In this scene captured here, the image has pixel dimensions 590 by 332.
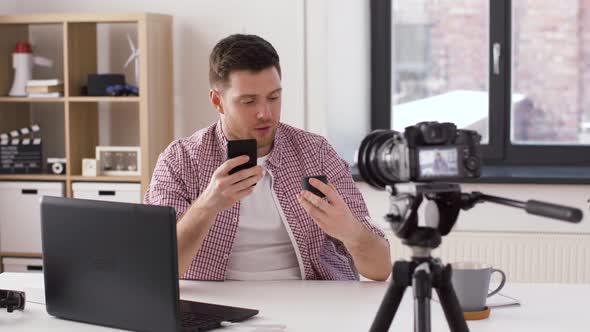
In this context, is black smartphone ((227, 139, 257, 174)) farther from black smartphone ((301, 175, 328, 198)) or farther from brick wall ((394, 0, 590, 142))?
brick wall ((394, 0, 590, 142))

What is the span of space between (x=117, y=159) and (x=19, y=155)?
1.44ft

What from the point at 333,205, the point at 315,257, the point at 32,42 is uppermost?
the point at 32,42

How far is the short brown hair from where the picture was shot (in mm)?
2340

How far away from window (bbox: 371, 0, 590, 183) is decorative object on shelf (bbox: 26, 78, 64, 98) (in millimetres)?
1427

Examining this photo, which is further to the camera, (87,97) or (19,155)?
(19,155)

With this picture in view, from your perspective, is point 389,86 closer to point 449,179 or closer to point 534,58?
point 534,58

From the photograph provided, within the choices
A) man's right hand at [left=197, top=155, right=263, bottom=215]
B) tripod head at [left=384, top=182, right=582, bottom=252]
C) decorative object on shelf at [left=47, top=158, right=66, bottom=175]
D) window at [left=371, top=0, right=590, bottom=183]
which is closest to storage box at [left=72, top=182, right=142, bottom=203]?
decorative object on shelf at [left=47, top=158, right=66, bottom=175]

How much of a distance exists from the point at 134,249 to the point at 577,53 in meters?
Result: 2.92

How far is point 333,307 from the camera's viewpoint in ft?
6.37

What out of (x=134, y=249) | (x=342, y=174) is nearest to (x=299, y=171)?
(x=342, y=174)

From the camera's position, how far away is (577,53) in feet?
13.5

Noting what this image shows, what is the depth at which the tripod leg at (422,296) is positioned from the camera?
1407 millimetres

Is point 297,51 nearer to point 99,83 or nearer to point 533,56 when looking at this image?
point 99,83

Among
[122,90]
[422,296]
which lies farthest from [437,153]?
[122,90]
